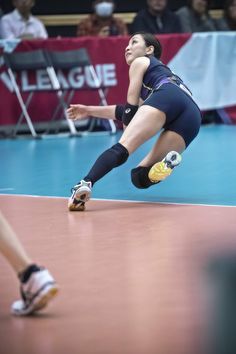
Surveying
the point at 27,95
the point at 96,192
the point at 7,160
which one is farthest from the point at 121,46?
the point at 96,192

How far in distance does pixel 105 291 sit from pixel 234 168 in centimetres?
439

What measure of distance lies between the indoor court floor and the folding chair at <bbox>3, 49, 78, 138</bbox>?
2.55 metres

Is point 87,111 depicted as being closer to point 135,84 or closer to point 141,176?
point 135,84

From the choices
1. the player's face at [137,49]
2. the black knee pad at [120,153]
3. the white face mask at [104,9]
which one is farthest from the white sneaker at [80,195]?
the white face mask at [104,9]

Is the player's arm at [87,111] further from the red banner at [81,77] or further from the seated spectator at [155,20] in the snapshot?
the seated spectator at [155,20]

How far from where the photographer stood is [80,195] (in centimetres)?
523

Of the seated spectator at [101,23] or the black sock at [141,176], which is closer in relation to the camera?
the black sock at [141,176]

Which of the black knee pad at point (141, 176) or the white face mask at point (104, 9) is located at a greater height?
the black knee pad at point (141, 176)

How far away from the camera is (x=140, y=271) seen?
3525 millimetres

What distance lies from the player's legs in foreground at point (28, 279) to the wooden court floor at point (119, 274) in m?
0.06

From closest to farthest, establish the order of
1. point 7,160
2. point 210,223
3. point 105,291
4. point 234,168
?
point 105,291 → point 210,223 → point 234,168 → point 7,160

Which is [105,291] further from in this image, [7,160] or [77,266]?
[7,160]

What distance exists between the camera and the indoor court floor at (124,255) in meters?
2.37

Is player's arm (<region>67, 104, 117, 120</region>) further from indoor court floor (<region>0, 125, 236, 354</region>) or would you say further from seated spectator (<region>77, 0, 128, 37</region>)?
seated spectator (<region>77, 0, 128, 37</region>)
